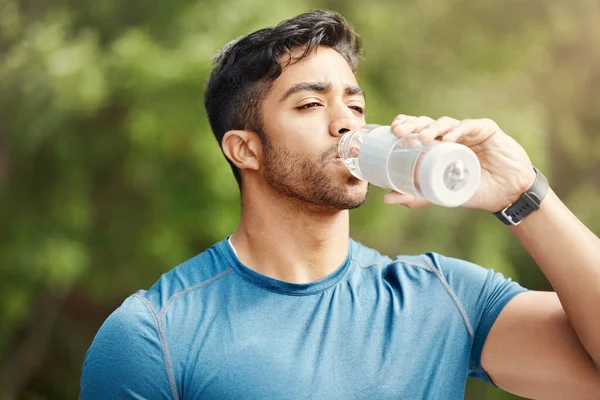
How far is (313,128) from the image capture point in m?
1.71

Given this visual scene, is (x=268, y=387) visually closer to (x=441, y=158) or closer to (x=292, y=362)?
(x=292, y=362)

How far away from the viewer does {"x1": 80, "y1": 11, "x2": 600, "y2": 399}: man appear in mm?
1542

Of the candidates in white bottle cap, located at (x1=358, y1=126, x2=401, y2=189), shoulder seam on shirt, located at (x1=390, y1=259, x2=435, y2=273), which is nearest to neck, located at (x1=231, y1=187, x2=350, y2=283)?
shoulder seam on shirt, located at (x1=390, y1=259, x2=435, y2=273)

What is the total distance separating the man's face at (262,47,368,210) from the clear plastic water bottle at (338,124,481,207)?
61 mm


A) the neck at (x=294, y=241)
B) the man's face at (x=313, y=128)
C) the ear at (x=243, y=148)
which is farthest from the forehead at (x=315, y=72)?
the neck at (x=294, y=241)

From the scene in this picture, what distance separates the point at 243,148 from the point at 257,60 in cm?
20

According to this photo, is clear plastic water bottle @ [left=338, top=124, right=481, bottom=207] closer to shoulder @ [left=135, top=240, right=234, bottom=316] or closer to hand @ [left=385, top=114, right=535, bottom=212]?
hand @ [left=385, top=114, right=535, bottom=212]

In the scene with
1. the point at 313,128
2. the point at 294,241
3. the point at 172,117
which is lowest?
the point at 294,241

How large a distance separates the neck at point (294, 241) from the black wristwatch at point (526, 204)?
384 mm

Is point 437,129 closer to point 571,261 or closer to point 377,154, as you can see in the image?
point 377,154

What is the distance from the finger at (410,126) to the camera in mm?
1407

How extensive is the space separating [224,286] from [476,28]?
3.90 m

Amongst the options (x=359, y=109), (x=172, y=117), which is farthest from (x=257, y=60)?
(x=172, y=117)

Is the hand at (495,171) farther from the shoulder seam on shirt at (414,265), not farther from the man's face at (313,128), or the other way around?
the shoulder seam on shirt at (414,265)
